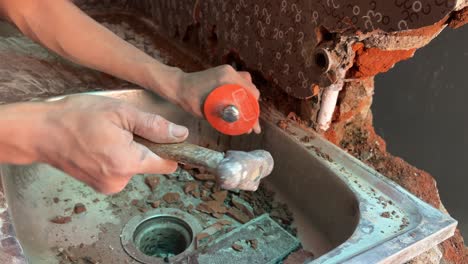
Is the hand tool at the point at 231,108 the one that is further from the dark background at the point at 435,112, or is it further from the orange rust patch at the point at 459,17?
the dark background at the point at 435,112

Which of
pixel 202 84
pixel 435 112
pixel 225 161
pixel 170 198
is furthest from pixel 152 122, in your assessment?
pixel 435 112

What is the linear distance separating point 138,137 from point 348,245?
14.4 inches

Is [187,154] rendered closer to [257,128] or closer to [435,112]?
[257,128]

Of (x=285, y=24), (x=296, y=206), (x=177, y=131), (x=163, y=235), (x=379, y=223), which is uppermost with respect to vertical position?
(x=285, y=24)

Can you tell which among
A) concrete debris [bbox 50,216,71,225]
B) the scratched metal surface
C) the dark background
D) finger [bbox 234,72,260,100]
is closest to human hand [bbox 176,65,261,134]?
finger [bbox 234,72,260,100]

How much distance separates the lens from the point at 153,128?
720mm

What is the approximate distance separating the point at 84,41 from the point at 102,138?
43cm

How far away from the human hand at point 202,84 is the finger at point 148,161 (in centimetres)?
24

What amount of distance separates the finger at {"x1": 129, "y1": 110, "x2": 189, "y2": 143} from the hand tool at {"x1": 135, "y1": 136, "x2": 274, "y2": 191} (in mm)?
12

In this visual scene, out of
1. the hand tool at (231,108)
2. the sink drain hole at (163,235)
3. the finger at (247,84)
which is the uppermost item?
the finger at (247,84)

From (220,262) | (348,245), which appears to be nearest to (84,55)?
(220,262)

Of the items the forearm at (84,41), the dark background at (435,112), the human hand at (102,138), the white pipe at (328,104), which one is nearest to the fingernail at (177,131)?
the human hand at (102,138)

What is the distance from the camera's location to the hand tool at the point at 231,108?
921 mm

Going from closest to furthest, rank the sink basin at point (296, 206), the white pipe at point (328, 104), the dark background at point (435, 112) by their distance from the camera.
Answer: the sink basin at point (296, 206) → the white pipe at point (328, 104) → the dark background at point (435, 112)
